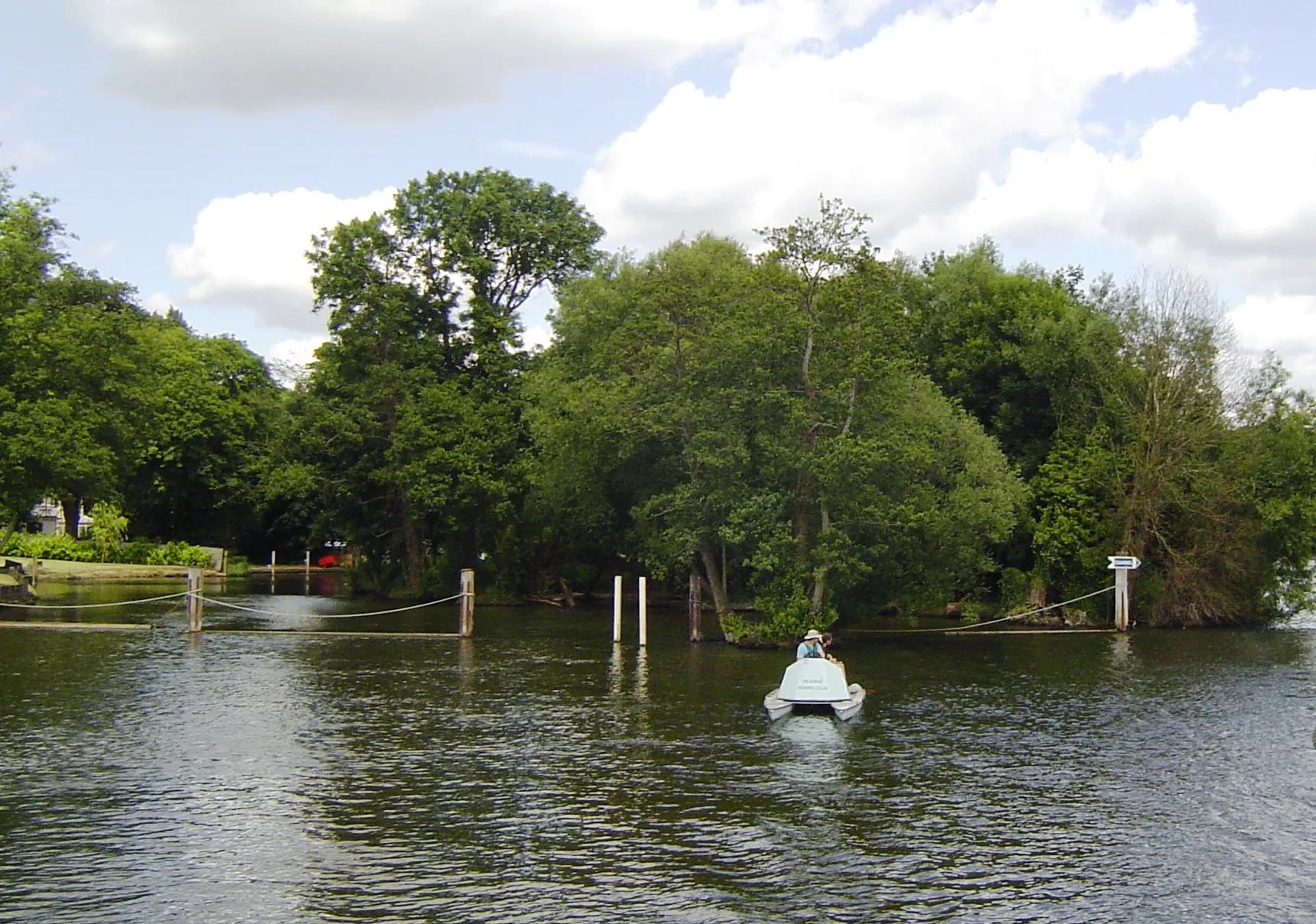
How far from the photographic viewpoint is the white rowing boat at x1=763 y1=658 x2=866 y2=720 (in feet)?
91.2

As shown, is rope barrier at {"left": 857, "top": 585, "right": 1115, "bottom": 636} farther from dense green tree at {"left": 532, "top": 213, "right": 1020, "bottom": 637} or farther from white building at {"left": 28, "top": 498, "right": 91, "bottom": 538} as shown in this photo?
white building at {"left": 28, "top": 498, "right": 91, "bottom": 538}

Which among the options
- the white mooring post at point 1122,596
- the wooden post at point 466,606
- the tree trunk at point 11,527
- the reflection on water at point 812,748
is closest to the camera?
the reflection on water at point 812,748

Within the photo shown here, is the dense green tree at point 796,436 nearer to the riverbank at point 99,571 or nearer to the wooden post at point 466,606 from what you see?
the wooden post at point 466,606

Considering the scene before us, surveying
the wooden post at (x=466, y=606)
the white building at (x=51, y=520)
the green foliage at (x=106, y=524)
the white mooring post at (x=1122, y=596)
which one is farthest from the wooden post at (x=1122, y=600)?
the white building at (x=51, y=520)

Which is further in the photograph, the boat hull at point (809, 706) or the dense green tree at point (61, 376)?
the dense green tree at point (61, 376)

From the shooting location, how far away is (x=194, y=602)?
1710 inches

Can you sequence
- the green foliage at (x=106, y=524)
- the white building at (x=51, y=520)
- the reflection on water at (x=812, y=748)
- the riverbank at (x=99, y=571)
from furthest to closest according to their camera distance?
the white building at (x=51, y=520)
the green foliage at (x=106, y=524)
the riverbank at (x=99, y=571)
the reflection on water at (x=812, y=748)

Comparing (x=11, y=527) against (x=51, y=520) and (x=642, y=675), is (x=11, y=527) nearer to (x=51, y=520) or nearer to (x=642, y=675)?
(x=642, y=675)

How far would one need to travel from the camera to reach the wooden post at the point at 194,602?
43156 mm

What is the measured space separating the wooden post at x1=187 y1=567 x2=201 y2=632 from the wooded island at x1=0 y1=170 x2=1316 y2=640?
9413mm

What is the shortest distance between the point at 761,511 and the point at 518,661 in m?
9.05

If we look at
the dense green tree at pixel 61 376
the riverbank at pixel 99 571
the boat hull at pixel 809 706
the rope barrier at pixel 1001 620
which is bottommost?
the boat hull at pixel 809 706

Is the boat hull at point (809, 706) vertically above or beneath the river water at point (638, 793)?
above

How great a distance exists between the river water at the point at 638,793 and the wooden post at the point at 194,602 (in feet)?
19.1
